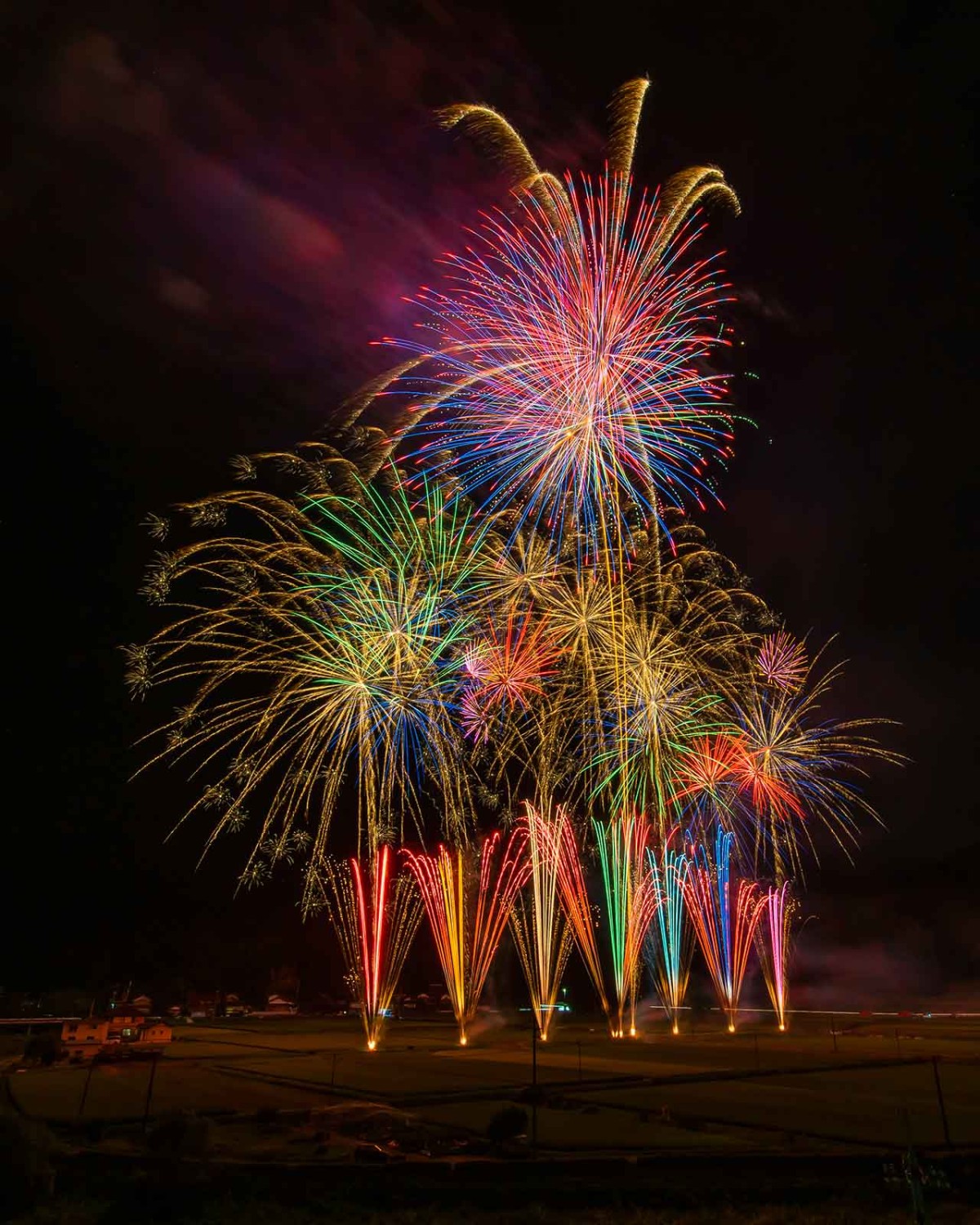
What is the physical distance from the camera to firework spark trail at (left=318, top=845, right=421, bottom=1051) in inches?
1313

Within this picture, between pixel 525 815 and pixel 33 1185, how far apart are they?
26312 mm

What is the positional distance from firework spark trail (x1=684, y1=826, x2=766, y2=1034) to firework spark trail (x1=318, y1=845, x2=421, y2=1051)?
13.1m

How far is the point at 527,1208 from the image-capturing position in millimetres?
10297

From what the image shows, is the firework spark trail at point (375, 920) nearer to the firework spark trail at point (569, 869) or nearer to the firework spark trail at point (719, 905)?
the firework spark trail at point (569, 869)

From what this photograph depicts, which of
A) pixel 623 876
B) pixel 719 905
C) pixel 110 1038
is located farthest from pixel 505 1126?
pixel 719 905

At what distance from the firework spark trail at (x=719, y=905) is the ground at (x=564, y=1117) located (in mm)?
7211

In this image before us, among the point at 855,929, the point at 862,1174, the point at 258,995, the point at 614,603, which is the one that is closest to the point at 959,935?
the point at 855,929

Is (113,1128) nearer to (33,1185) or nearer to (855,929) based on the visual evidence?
(33,1185)

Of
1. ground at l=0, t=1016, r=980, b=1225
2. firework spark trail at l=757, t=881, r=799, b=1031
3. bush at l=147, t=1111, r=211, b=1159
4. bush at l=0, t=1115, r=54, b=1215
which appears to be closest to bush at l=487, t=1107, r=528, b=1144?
ground at l=0, t=1016, r=980, b=1225

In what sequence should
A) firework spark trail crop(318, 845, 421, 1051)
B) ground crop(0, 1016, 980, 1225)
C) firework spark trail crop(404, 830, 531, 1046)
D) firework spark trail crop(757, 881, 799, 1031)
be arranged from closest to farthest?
ground crop(0, 1016, 980, 1225), firework spark trail crop(318, 845, 421, 1051), firework spark trail crop(404, 830, 531, 1046), firework spark trail crop(757, 881, 799, 1031)

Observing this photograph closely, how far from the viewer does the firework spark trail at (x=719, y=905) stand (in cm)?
4006

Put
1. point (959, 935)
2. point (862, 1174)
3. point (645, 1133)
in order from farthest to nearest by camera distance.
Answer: point (959, 935) < point (645, 1133) < point (862, 1174)

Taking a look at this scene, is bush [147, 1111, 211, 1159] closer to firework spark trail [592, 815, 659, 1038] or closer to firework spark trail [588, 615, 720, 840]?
firework spark trail [588, 615, 720, 840]

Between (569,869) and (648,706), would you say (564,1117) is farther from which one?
(569,869)
